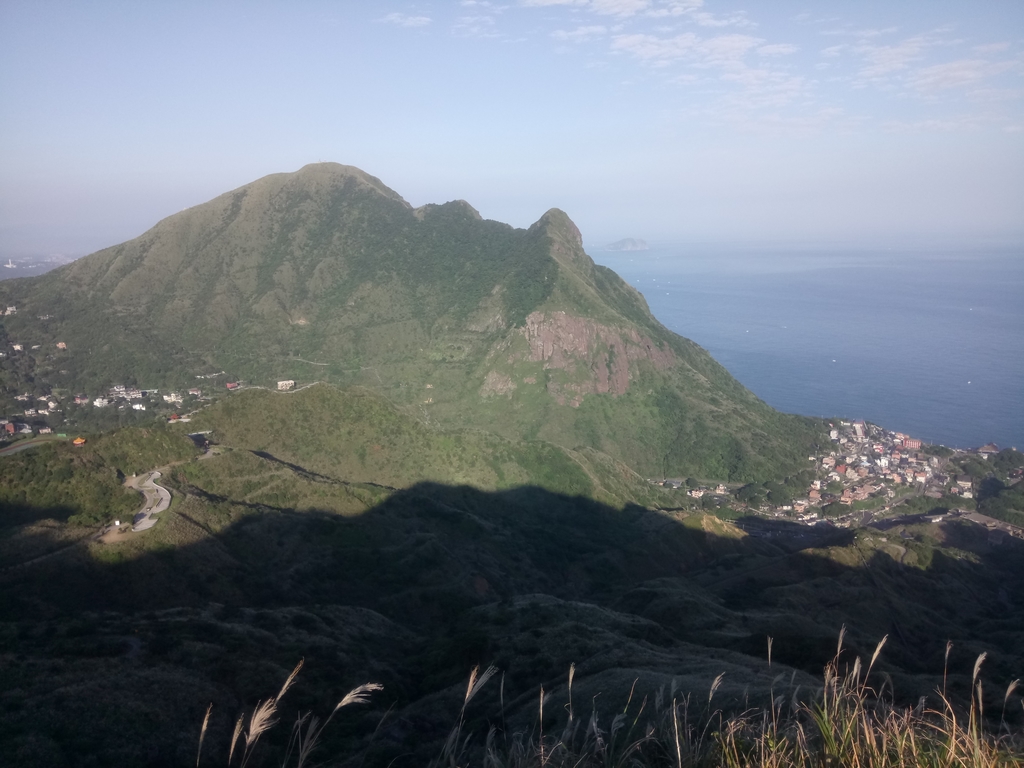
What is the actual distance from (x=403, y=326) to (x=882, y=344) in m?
79.3

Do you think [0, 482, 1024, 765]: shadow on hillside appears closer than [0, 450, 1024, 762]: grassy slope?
No

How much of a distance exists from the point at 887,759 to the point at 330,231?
101884 mm

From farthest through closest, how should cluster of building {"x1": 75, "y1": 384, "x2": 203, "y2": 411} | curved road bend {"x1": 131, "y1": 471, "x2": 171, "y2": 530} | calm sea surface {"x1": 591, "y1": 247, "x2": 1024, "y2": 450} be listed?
calm sea surface {"x1": 591, "y1": 247, "x2": 1024, "y2": 450} < cluster of building {"x1": 75, "y1": 384, "x2": 203, "y2": 411} < curved road bend {"x1": 131, "y1": 471, "x2": 171, "y2": 530}

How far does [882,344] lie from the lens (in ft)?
358

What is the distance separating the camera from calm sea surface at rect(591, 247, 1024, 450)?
255 feet

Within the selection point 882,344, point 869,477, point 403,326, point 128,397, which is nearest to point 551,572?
point 869,477

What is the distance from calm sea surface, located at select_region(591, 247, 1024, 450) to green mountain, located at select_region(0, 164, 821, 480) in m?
18.4

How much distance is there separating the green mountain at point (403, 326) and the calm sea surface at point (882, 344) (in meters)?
18.4

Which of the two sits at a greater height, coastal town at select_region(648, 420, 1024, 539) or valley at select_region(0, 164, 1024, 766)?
valley at select_region(0, 164, 1024, 766)

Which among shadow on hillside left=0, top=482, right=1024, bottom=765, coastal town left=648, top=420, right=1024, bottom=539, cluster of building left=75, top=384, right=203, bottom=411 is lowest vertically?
coastal town left=648, top=420, right=1024, bottom=539

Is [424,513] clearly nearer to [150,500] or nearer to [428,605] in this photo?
[428,605]

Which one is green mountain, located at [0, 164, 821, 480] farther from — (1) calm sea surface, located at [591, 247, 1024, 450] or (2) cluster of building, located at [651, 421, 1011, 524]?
(1) calm sea surface, located at [591, 247, 1024, 450]

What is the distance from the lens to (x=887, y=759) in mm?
4586

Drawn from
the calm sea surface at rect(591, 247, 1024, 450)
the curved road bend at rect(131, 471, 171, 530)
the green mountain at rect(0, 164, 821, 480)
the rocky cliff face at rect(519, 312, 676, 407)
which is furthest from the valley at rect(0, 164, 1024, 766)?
the calm sea surface at rect(591, 247, 1024, 450)
